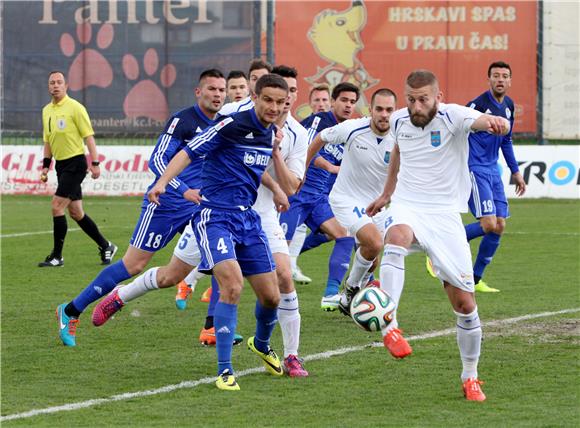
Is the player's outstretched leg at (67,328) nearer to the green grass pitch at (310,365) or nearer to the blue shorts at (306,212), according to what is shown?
the green grass pitch at (310,365)

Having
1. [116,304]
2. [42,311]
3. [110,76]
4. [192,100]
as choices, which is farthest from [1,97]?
[116,304]

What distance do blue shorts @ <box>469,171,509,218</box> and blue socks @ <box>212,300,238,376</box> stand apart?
5.37 metres

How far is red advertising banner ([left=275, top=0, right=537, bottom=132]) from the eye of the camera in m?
25.0

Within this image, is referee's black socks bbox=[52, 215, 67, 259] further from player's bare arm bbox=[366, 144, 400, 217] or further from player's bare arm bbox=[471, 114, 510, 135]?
player's bare arm bbox=[471, 114, 510, 135]

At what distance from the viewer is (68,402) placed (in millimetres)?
7066

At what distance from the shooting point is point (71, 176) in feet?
47.6

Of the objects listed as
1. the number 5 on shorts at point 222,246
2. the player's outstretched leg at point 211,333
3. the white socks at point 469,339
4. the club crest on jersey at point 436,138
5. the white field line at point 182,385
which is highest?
the club crest on jersey at point 436,138

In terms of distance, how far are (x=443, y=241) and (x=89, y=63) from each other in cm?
1991

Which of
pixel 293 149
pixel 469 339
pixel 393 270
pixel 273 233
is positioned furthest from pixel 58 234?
pixel 469 339

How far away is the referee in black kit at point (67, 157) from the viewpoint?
14.4 metres

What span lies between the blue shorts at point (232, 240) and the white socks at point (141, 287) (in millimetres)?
1255

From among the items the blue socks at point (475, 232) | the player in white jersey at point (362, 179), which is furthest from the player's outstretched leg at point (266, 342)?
the blue socks at point (475, 232)

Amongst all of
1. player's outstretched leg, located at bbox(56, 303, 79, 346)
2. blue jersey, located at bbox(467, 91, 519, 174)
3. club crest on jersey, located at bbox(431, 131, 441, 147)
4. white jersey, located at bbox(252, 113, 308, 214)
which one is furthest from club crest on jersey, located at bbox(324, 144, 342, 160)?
club crest on jersey, located at bbox(431, 131, 441, 147)

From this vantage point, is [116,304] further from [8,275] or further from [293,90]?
[8,275]
